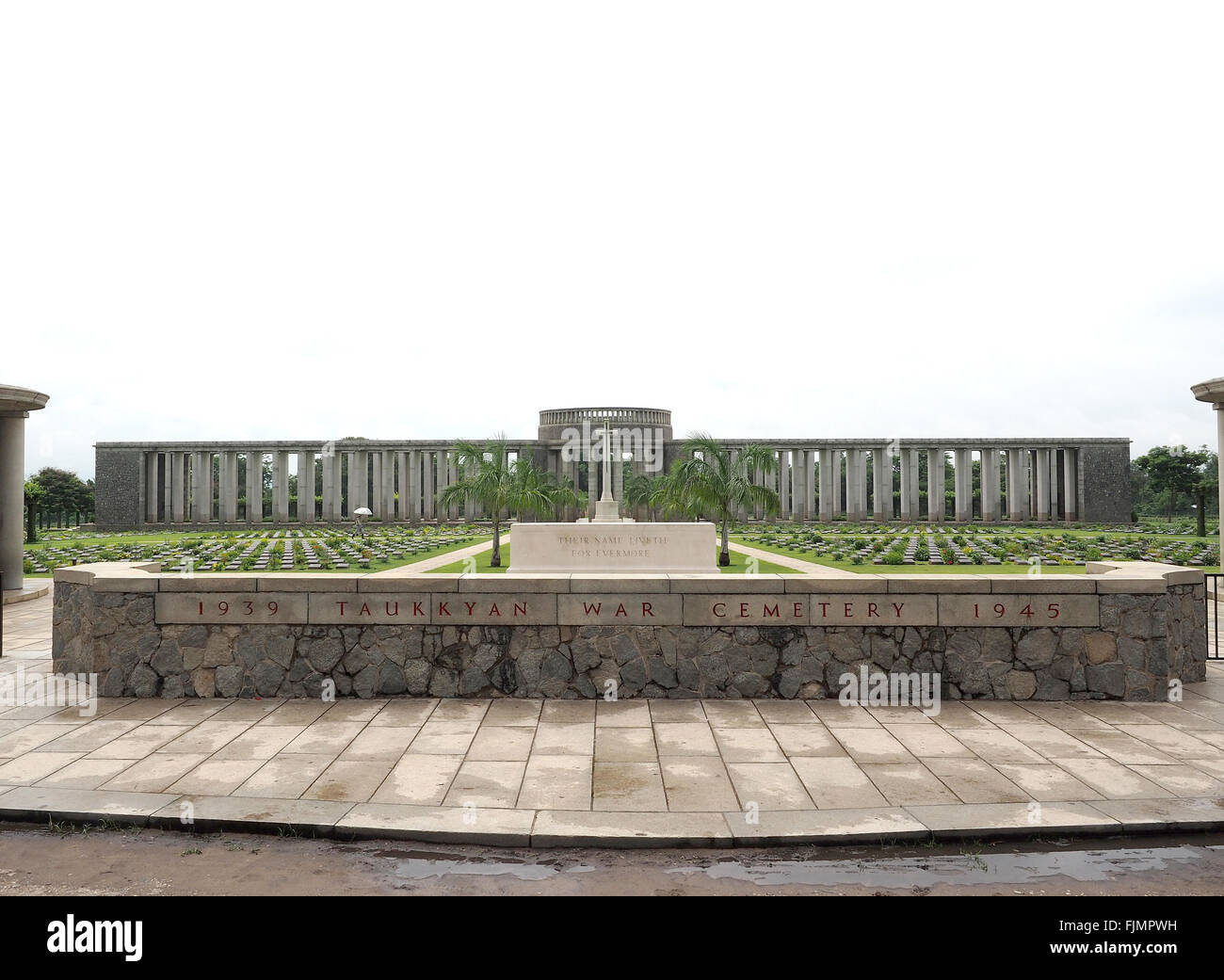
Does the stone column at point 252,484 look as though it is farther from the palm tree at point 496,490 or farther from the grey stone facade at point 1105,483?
the grey stone facade at point 1105,483

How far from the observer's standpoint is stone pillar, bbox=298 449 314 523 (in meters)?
57.1

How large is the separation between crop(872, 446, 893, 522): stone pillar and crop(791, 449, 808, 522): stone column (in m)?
5.28

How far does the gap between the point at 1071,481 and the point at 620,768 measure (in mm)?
62007

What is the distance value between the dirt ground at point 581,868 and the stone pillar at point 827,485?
176 ft

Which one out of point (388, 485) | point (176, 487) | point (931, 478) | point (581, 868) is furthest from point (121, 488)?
point (581, 868)

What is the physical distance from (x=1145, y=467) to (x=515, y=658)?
74422mm

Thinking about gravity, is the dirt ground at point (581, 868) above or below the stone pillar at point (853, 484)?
below

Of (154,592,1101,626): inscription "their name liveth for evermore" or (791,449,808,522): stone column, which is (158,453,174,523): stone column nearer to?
(791,449,808,522): stone column

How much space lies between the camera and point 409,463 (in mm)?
59469

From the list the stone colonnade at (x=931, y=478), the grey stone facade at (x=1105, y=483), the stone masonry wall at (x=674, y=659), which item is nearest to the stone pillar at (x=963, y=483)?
the stone colonnade at (x=931, y=478)

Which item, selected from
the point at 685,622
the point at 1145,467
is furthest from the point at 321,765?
the point at 1145,467

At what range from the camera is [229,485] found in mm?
57312

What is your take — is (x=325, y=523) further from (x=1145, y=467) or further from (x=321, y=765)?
(x=1145, y=467)

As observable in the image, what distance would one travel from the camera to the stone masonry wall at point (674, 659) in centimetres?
835
